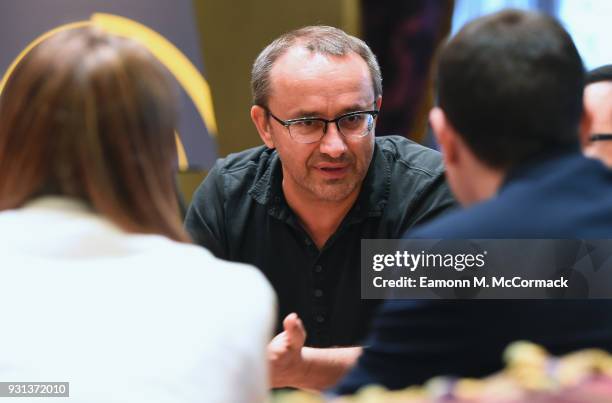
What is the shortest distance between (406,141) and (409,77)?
0.85 m

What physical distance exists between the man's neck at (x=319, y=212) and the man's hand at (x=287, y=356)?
0.89 ft

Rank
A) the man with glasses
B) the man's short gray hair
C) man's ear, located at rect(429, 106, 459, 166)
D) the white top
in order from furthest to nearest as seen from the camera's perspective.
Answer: the man's short gray hair → the man with glasses → man's ear, located at rect(429, 106, 459, 166) → the white top

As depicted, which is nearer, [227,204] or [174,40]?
[227,204]

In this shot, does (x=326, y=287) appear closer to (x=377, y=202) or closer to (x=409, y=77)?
(x=377, y=202)

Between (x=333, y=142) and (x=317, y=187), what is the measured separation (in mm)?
87

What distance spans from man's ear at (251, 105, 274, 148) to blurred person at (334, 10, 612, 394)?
2.19 ft

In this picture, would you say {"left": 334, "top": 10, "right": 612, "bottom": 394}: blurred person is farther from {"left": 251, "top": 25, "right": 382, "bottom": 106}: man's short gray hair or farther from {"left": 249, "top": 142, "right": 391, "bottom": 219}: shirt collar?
{"left": 251, "top": 25, "right": 382, "bottom": 106}: man's short gray hair

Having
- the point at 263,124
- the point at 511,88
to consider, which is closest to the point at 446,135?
the point at 511,88

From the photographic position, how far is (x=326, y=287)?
51.8 inches

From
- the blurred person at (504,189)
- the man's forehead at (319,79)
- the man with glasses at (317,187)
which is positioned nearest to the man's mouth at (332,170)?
the man with glasses at (317,187)

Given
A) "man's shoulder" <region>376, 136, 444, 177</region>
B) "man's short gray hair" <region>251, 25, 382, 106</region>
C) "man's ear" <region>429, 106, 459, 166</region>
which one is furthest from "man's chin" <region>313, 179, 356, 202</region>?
"man's ear" <region>429, 106, 459, 166</region>

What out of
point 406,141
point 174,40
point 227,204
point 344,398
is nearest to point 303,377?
point 344,398

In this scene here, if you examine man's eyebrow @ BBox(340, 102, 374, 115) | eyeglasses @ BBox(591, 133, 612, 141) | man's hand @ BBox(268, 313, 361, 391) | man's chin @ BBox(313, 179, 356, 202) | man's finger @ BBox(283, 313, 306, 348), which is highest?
man's eyebrow @ BBox(340, 102, 374, 115)

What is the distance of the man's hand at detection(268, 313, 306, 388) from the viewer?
1099 millimetres
